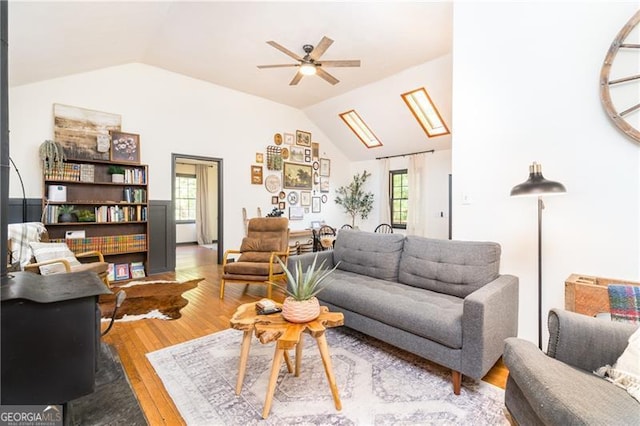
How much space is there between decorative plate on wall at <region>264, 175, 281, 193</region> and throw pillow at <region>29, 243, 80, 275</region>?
3694mm

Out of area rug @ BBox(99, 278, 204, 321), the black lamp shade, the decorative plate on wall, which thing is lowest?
area rug @ BBox(99, 278, 204, 321)

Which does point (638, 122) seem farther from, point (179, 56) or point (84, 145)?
point (84, 145)

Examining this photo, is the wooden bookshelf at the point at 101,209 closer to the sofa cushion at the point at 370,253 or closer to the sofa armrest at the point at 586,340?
the sofa cushion at the point at 370,253

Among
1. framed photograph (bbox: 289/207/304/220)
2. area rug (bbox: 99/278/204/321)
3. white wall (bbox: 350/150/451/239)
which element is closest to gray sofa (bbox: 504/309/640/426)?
area rug (bbox: 99/278/204/321)

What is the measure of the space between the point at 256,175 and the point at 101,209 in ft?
9.08

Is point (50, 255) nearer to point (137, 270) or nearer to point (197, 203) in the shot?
point (137, 270)

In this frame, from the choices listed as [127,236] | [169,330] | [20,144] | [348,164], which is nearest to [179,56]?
[20,144]

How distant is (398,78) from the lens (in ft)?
17.2

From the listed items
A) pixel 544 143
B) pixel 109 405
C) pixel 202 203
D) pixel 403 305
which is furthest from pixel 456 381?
pixel 202 203

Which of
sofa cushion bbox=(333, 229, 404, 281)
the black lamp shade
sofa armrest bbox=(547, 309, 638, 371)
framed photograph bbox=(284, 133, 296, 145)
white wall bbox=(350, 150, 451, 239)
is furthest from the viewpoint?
framed photograph bbox=(284, 133, 296, 145)

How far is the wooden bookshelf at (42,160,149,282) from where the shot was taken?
3990 millimetres

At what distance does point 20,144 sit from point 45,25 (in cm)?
197

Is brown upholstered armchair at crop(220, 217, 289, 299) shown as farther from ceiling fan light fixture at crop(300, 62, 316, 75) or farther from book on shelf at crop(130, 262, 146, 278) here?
ceiling fan light fixture at crop(300, 62, 316, 75)

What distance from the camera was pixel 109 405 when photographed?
66.2 inches
